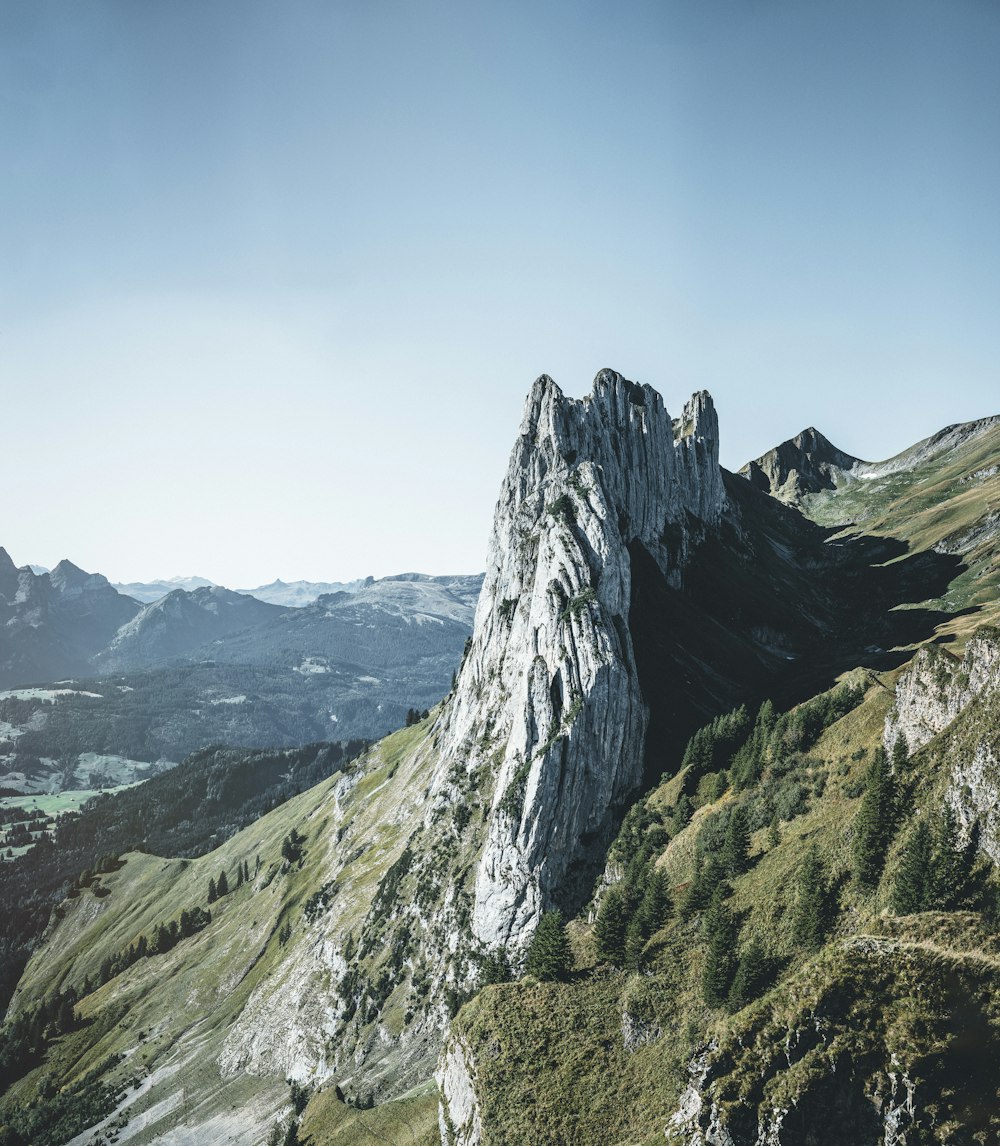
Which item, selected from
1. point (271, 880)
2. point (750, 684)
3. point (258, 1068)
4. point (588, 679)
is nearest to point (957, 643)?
point (750, 684)

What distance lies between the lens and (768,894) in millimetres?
60781

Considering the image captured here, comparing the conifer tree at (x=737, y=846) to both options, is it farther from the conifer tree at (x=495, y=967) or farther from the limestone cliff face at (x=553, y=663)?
the conifer tree at (x=495, y=967)

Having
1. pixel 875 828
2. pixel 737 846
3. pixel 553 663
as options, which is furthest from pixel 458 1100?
pixel 553 663

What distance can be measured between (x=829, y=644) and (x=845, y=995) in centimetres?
16965

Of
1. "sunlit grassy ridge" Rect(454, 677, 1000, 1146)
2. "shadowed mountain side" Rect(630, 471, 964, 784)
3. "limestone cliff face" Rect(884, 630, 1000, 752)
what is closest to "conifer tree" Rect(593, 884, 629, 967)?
"sunlit grassy ridge" Rect(454, 677, 1000, 1146)

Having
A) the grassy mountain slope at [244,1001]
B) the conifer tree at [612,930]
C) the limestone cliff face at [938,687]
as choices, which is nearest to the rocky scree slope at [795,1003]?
the limestone cliff face at [938,687]

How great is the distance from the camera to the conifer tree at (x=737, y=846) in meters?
67.9

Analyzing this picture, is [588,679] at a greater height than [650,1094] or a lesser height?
greater

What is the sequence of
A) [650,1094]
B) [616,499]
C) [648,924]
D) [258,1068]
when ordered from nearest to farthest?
1. [650,1094]
2. [648,924]
3. [258,1068]
4. [616,499]

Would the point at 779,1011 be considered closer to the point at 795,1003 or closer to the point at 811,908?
the point at 795,1003

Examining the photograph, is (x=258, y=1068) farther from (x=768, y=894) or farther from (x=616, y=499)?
(x=616, y=499)

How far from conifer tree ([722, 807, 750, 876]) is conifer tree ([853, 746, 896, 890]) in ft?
48.9

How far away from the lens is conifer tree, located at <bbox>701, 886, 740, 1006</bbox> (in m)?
53.8

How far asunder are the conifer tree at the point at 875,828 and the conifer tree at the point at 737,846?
14.9 meters
